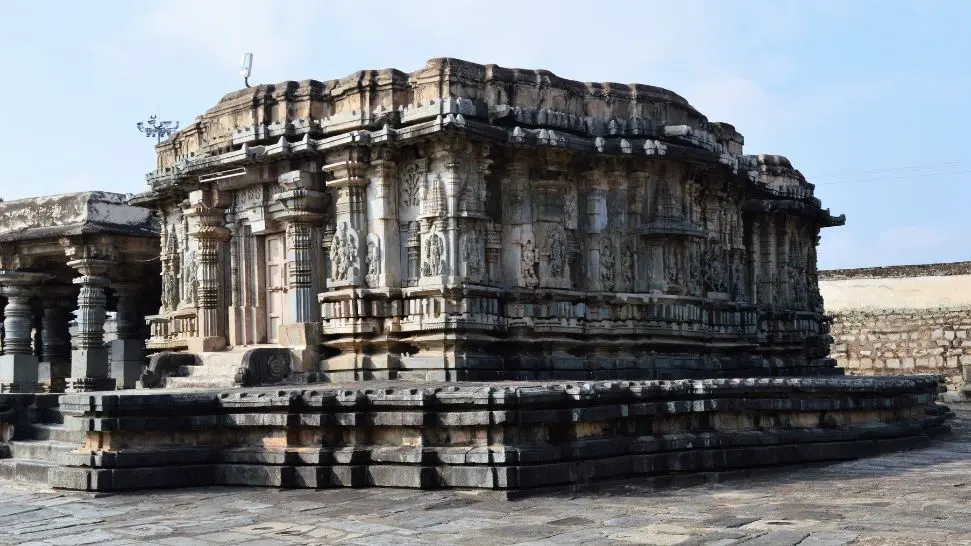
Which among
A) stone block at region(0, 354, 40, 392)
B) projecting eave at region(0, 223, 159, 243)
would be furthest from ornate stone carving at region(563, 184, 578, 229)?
stone block at region(0, 354, 40, 392)

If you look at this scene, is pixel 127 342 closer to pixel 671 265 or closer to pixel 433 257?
pixel 433 257

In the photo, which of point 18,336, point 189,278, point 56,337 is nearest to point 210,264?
point 189,278

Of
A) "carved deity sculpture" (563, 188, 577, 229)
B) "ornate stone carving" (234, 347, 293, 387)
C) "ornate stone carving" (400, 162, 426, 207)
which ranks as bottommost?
"ornate stone carving" (234, 347, 293, 387)

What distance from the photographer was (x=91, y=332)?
20.2 metres

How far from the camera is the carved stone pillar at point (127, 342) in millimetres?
20000

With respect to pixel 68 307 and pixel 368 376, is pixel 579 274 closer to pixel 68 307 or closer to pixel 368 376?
pixel 368 376

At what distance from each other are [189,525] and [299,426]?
6.88 feet

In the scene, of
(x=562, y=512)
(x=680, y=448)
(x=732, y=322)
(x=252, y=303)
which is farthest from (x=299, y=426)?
(x=732, y=322)

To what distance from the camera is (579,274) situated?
45.8 feet

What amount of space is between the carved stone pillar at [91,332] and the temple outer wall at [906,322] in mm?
19402

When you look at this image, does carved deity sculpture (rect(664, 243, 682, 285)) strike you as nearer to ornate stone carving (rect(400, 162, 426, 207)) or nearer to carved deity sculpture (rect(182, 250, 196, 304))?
ornate stone carving (rect(400, 162, 426, 207))

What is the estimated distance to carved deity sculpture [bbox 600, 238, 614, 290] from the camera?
13961 mm

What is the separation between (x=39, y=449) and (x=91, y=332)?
9586mm

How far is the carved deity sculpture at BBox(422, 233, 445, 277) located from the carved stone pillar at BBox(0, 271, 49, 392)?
11.3 meters
